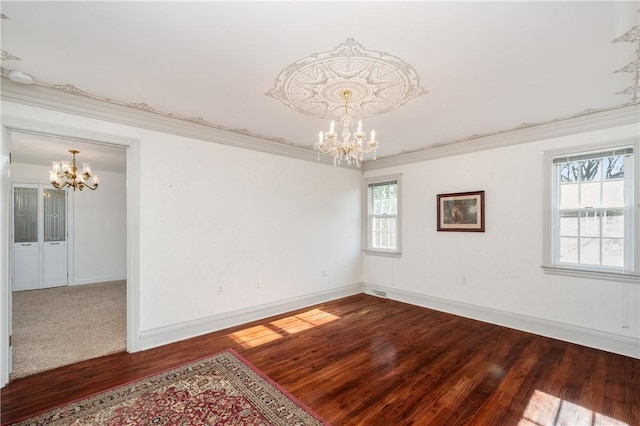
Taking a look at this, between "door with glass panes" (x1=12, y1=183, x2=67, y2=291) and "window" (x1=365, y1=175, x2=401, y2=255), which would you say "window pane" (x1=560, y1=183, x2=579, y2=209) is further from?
"door with glass panes" (x1=12, y1=183, x2=67, y2=291)

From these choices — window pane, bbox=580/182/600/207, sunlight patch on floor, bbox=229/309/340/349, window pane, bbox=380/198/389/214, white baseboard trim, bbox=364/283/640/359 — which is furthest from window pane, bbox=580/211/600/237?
sunlight patch on floor, bbox=229/309/340/349

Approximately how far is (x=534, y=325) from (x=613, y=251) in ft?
4.20

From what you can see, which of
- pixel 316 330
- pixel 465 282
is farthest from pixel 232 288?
pixel 465 282

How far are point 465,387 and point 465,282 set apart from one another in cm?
218

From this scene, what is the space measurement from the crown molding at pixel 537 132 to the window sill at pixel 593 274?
1.69 meters

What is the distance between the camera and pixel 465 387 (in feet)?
7.98

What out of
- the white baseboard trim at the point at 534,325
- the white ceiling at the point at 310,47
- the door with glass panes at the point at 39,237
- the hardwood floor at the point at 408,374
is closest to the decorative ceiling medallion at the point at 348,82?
the white ceiling at the point at 310,47

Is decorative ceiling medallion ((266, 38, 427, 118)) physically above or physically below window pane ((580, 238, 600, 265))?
above

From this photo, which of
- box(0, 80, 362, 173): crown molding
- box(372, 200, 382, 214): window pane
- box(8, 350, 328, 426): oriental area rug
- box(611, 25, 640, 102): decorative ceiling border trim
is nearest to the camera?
box(611, 25, 640, 102): decorative ceiling border trim

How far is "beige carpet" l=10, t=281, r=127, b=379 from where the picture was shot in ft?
9.50

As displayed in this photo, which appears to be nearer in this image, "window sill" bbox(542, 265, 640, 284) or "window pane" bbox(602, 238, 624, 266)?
"window sill" bbox(542, 265, 640, 284)

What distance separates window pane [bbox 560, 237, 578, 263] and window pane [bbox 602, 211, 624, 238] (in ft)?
0.98

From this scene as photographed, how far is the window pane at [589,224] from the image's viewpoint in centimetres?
332

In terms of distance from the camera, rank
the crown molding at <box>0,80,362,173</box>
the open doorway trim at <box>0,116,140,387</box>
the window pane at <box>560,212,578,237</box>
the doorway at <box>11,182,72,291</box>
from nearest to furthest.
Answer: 1. the open doorway trim at <box>0,116,140,387</box>
2. the crown molding at <box>0,80,362,173</box>
3. the window pane at <box>560,212,578,237</box>
4. the doorway at <box>11,182,72,291</box>
